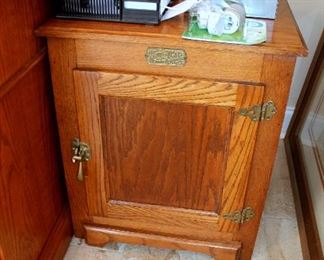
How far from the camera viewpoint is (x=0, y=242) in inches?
33.0

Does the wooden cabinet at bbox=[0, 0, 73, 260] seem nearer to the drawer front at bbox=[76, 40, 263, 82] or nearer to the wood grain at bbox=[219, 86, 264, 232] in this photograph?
the drawer front at bbox=[76, 40, 263, 82]

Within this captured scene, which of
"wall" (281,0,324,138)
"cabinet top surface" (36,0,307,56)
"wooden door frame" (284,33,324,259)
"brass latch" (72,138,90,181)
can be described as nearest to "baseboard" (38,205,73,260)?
"brass latch" (72,138,90,181)

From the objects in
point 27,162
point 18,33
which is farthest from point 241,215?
point 18,33

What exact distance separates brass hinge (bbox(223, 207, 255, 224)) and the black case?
55 centimetres

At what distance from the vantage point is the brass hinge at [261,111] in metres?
0.89

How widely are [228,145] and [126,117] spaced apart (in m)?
0.26

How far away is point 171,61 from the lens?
86cm

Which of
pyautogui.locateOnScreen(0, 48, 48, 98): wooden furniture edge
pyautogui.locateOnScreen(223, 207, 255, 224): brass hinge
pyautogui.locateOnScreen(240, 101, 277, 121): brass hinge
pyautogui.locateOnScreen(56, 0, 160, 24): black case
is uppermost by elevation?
pyautogui.locateOnScreen(56, 0, 160, 24): black case

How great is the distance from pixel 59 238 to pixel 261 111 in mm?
699

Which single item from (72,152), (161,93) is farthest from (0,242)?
(161,93)

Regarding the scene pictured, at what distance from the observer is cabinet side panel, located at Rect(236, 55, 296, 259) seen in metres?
0.84

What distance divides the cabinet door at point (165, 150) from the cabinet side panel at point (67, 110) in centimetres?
2

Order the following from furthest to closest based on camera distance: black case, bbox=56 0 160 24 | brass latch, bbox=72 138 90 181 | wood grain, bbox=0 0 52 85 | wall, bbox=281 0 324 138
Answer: wall, bbox=281 0 324 138 → brass latch, bbox=72 138 90 181 → black case, bbox=56 0 160 24 → wood grain, bbox=0 0 52 85

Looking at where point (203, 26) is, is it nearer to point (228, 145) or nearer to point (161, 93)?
point (161, 93)
